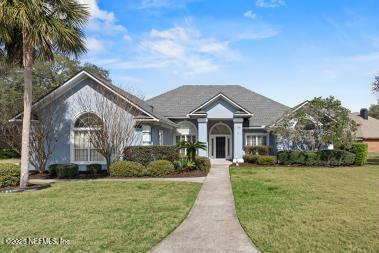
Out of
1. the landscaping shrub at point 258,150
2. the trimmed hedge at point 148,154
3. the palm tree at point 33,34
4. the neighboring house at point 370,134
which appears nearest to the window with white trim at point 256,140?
the landscaping shrub at point 258,150

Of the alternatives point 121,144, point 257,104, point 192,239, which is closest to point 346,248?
point 192,239

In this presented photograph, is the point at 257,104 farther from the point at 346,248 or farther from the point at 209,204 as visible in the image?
the point at 346,248

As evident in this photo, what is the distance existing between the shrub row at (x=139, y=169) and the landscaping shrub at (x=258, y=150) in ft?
34.3

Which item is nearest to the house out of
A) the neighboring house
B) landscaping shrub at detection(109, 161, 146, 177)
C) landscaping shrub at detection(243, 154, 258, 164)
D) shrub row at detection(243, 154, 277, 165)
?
landscaping shrub at detection(243, 154, 258, 164)

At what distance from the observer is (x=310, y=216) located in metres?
8.34

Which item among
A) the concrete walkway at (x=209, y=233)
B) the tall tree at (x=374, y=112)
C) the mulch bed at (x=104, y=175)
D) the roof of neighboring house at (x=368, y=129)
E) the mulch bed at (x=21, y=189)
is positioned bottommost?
the concrete walkway at (x=209, y=233)

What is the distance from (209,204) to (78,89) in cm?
1331

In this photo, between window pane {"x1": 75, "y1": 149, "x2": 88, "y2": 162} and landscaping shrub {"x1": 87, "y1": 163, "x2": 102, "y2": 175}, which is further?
window pane {"x1": 75, "y1": 149, "x2": 88, "y2": 162}

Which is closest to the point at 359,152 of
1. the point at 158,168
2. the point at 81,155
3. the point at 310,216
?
the point at 158,168

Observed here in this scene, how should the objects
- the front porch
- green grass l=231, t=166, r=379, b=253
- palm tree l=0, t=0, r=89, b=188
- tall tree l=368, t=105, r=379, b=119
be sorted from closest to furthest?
green grass l=231, t=166, r=379, b=253, palm tree l=0, t=0, r=89, b=188, the front porch, tall tree l=368, t=105, r=379, b=119

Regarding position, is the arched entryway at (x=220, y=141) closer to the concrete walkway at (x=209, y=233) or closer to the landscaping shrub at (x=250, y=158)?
the landscaping shrub at (x=250, y=158)

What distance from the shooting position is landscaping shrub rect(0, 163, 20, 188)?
45.3 ft

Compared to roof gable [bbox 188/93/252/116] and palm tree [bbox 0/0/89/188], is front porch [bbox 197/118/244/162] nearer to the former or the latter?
roof gable [bbox 188/93/252/116]

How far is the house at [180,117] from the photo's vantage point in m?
19.8
